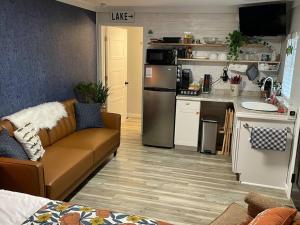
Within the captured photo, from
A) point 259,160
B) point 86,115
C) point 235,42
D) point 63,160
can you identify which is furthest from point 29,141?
point 235,42

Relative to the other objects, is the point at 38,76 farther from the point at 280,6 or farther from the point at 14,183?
the point at 280,6

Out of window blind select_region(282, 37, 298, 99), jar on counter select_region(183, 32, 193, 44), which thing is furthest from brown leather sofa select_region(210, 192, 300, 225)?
jar on counter select_region(183, 32, 193, 44)

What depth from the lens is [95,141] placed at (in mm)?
3615

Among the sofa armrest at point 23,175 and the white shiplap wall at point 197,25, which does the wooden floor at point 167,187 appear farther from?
the white shiplap wall at point 197,25

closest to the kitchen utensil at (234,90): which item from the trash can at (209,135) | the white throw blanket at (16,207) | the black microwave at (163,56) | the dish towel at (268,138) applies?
the trash can at (209,135)

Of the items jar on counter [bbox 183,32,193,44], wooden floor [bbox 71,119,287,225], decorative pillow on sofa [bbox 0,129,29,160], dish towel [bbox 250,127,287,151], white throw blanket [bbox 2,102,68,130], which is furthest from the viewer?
jar on counter [bbox 183,32,193,44]

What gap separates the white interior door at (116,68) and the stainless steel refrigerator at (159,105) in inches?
49.0

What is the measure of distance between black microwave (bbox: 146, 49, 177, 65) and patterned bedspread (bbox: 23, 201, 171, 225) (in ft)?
10.5

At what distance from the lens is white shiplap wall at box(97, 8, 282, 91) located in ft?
15.5

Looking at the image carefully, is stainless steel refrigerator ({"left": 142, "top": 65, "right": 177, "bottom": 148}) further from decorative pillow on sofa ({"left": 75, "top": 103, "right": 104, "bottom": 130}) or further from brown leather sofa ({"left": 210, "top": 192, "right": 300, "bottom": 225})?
brown leather sofa ({"left": 210, "top": 192, "right": 300, "bottom": 225})

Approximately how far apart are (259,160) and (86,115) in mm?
2475

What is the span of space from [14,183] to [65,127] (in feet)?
4.66

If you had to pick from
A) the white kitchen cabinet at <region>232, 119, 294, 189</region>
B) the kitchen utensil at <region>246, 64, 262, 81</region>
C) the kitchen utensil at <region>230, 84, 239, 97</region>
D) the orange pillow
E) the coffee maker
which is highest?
the kitchen utensil at <region>246, 64, 262, 81</region>

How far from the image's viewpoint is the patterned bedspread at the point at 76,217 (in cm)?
167
